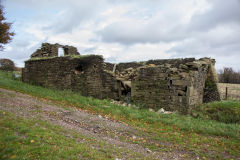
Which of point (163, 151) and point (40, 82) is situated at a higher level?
point (40, 82)

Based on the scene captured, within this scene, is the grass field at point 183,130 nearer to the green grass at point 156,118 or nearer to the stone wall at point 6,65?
the green grass at point 156,118

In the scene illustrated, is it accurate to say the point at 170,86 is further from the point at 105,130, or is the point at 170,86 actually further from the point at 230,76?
the point at 230,76

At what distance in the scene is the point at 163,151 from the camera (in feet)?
16.5

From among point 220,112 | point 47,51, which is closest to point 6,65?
point 47,51

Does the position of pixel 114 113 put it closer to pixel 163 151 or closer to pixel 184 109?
pixel 184 109

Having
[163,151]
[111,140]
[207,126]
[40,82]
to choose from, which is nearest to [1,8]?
[40,82]

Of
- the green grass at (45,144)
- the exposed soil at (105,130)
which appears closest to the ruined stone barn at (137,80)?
the exposed soil at (105,130)

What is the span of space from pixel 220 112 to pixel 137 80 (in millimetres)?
4654

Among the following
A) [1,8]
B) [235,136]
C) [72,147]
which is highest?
[1,8]

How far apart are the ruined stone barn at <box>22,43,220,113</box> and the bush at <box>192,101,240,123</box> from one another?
21.8 inches

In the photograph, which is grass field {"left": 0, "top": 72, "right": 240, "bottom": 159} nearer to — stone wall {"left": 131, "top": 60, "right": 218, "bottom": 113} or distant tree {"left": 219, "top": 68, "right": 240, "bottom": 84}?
stone wall {"left": 131, "top": 60, "right": 218, "bottom": 113}

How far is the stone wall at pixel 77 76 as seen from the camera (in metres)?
12.2

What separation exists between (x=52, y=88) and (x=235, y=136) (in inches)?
490

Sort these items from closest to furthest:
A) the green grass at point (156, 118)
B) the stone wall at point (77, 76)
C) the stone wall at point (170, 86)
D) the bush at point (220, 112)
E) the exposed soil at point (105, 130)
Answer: the exposed soil at point (105, 130) → the green grass at point (156, 118) → the bush at point (220, 112) → the stone wall at point (170, 86) → the stone wall at point (77, 76)
